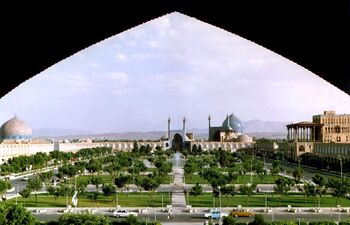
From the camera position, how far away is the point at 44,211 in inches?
696

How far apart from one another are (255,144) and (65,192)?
50.1 meters

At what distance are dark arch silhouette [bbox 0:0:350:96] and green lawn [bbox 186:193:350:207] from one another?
708 inches

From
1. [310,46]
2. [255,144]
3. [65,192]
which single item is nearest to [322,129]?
[255,144]

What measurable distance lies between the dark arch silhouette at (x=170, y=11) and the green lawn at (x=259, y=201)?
18.0 meters

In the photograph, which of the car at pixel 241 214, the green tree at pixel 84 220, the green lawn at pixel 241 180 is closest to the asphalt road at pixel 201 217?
the car at pixel 241 214

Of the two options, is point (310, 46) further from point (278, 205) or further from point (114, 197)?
point (114, 197)

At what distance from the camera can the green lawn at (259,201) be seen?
19.7 meters

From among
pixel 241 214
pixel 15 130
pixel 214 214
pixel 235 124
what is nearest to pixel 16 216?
pixel 214 214

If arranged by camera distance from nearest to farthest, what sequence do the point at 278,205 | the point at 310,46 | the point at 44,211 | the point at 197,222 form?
the point at 310,46
the point at 197,222
the point at 44,211
the point at 278,205

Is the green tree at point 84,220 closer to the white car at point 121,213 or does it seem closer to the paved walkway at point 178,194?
the white car at point 121,213

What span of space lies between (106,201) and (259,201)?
5.88m

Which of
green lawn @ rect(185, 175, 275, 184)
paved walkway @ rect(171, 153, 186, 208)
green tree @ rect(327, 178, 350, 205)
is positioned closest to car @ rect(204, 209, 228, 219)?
paved walkway @ rect(171, 153, 186, 208)

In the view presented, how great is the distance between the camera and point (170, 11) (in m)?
1.42

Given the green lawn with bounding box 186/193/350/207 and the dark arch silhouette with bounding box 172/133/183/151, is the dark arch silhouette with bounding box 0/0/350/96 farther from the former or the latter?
the dark arch silhouette with bounding box 172/133/183/151
